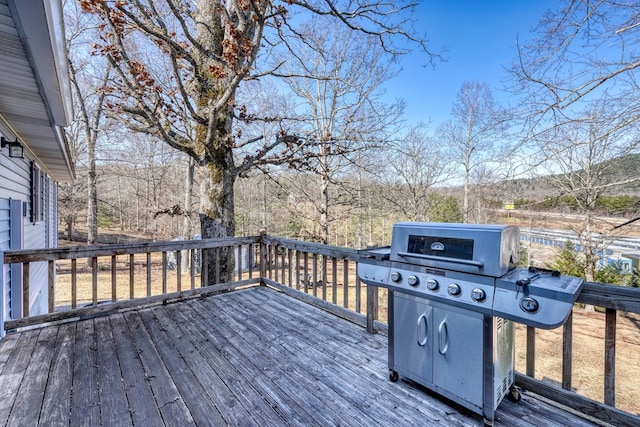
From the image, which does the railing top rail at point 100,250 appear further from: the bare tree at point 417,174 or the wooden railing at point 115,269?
the bare tree at point 417,174

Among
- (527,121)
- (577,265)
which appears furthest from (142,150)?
(577,265)

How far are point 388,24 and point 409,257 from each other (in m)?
5.44

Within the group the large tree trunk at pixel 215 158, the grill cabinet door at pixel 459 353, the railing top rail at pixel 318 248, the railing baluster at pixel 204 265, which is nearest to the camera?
the grill cabinet door at pixel 459 353

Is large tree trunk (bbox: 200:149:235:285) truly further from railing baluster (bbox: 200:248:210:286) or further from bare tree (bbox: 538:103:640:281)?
bare tree (bbox: 538:103:640:281)

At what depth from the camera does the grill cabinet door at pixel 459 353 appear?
1.92 meters

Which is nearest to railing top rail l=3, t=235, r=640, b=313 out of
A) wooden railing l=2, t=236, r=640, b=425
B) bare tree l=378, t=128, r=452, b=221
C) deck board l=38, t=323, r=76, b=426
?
wooden railing l=2, t=236, r=640, b=425

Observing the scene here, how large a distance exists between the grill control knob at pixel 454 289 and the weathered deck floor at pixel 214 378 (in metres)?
0.81

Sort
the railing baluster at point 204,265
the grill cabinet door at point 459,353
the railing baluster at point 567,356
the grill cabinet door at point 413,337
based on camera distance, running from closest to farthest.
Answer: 1. the grill cabinet door at point 459,353
2. the railing baluster at point 567,356
3. the grill cabinet door at point 413,337
4. the railing baluster at point 204,265

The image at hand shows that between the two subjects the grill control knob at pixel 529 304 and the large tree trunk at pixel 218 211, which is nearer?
the grill control knob at pixel 529 304

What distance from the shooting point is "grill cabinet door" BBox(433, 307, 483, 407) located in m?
1.92

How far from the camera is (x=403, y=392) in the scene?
226 centimetres

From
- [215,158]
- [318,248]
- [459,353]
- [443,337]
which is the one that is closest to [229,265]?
[215,158]

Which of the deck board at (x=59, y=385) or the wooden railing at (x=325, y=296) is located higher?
the wooden railing at (x=325, y=296)

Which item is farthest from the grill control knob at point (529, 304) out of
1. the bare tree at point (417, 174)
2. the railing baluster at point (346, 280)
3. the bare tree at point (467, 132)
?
the bare tree at point (467, 132)
